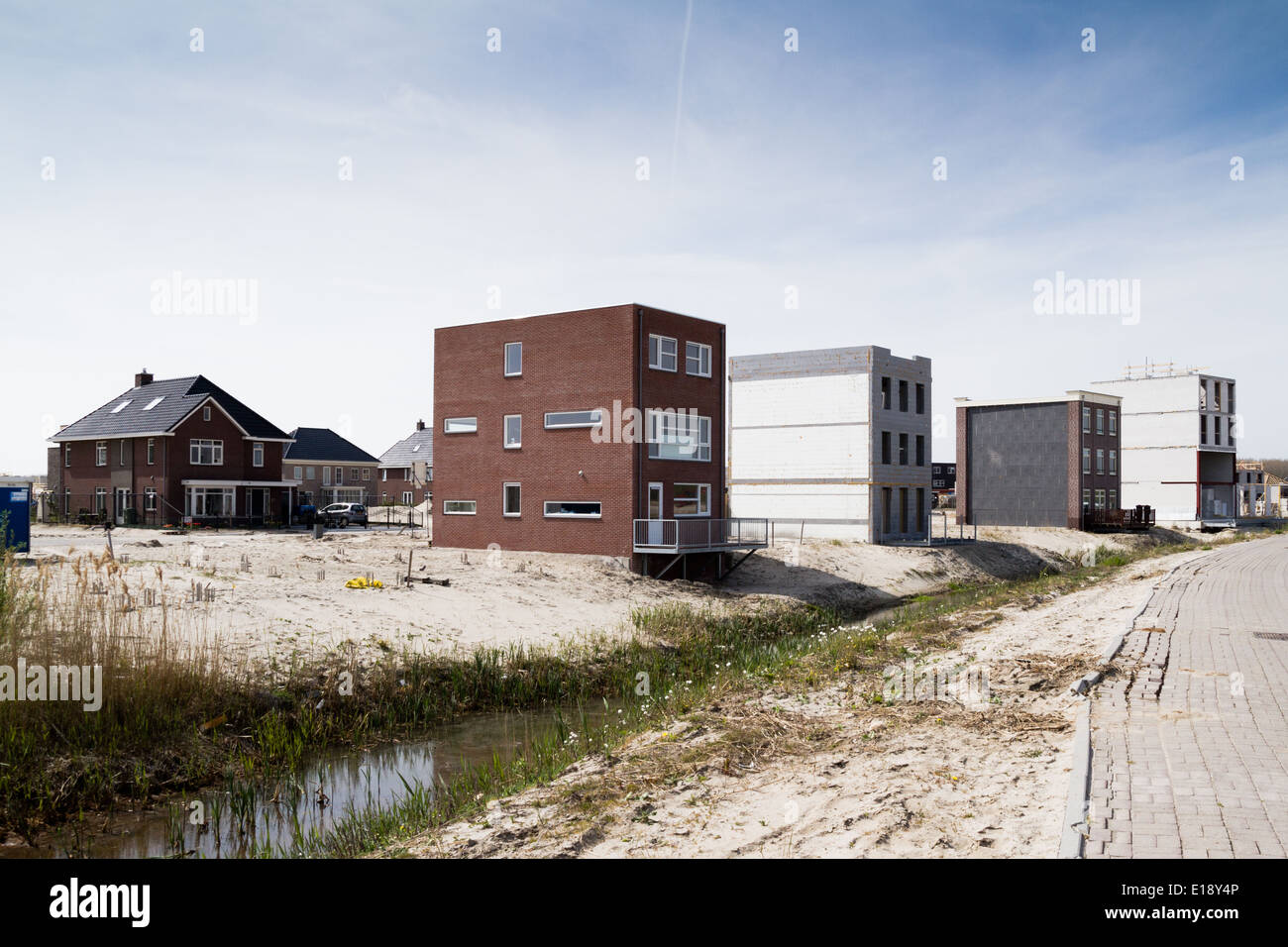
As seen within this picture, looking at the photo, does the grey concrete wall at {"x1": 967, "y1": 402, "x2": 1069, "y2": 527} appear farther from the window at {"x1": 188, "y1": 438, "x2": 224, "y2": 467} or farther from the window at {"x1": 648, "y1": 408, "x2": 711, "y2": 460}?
the window at {"x1": 188, "y1": 438, "x2": 224, "y2": 467}

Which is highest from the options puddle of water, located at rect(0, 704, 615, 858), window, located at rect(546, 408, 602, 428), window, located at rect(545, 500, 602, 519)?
window, located at rect(546, 408, 602, 428)

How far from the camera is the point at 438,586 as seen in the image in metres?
21.8

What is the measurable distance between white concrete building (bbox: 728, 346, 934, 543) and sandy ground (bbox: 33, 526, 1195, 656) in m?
3.32

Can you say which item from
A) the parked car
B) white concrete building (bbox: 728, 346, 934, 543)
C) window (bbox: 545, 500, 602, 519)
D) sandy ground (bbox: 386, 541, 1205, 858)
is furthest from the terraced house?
sandy ground (bbox: 386, 541, 1205, 858)

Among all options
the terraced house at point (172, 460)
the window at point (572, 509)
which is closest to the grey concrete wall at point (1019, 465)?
the window at point (572, 509)

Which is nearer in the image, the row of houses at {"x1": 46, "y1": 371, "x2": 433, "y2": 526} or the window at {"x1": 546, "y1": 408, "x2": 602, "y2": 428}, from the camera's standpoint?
the window at {"x1": 546, "y1": 408, "x2": 602, "y2": 428}

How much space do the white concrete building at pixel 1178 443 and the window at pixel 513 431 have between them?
53.9 meters

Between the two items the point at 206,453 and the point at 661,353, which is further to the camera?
the point at 206,453

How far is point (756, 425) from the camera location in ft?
145

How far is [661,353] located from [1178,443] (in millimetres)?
52758

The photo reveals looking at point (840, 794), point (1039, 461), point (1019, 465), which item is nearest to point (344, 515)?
point (1019, 465)

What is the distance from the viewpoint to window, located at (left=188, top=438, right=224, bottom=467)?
153 feet

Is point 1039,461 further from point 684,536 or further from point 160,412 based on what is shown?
point 160,412
